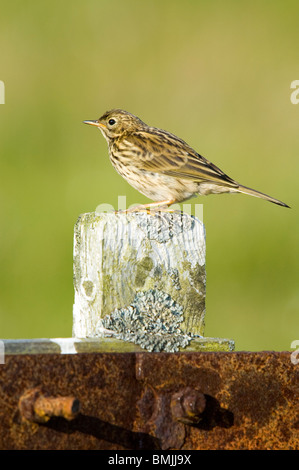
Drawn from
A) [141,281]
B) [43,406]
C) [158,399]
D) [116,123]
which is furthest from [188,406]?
[116,123]

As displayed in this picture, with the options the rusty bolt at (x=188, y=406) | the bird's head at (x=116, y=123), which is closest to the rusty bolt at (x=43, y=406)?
the rusty bolt at (x=188, y=406)

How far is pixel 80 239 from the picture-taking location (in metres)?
3.77

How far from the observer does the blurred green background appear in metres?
7.46

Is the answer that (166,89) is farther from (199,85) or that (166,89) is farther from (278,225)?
(278,225)

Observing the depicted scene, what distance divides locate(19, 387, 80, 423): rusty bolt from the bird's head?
512 centimetres

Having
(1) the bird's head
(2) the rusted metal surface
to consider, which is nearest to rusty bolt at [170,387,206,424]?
(2) the rusted metal surface

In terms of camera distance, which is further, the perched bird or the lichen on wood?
the perched bird

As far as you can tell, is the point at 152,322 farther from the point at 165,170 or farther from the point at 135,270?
the point at 165,170

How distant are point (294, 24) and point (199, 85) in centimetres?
168

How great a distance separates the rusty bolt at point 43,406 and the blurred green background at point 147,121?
3946mm

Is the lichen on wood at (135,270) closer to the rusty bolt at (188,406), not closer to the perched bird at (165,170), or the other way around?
the rusty bolt at (188,406)

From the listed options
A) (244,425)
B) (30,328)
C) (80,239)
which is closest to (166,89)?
(30,328)

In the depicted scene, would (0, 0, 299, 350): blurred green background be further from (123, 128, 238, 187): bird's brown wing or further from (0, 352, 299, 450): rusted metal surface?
(0, 352, 299, 450): rusted metal surface

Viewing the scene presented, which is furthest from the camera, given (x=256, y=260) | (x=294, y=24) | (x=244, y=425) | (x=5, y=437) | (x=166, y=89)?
(x=294, y=24)
